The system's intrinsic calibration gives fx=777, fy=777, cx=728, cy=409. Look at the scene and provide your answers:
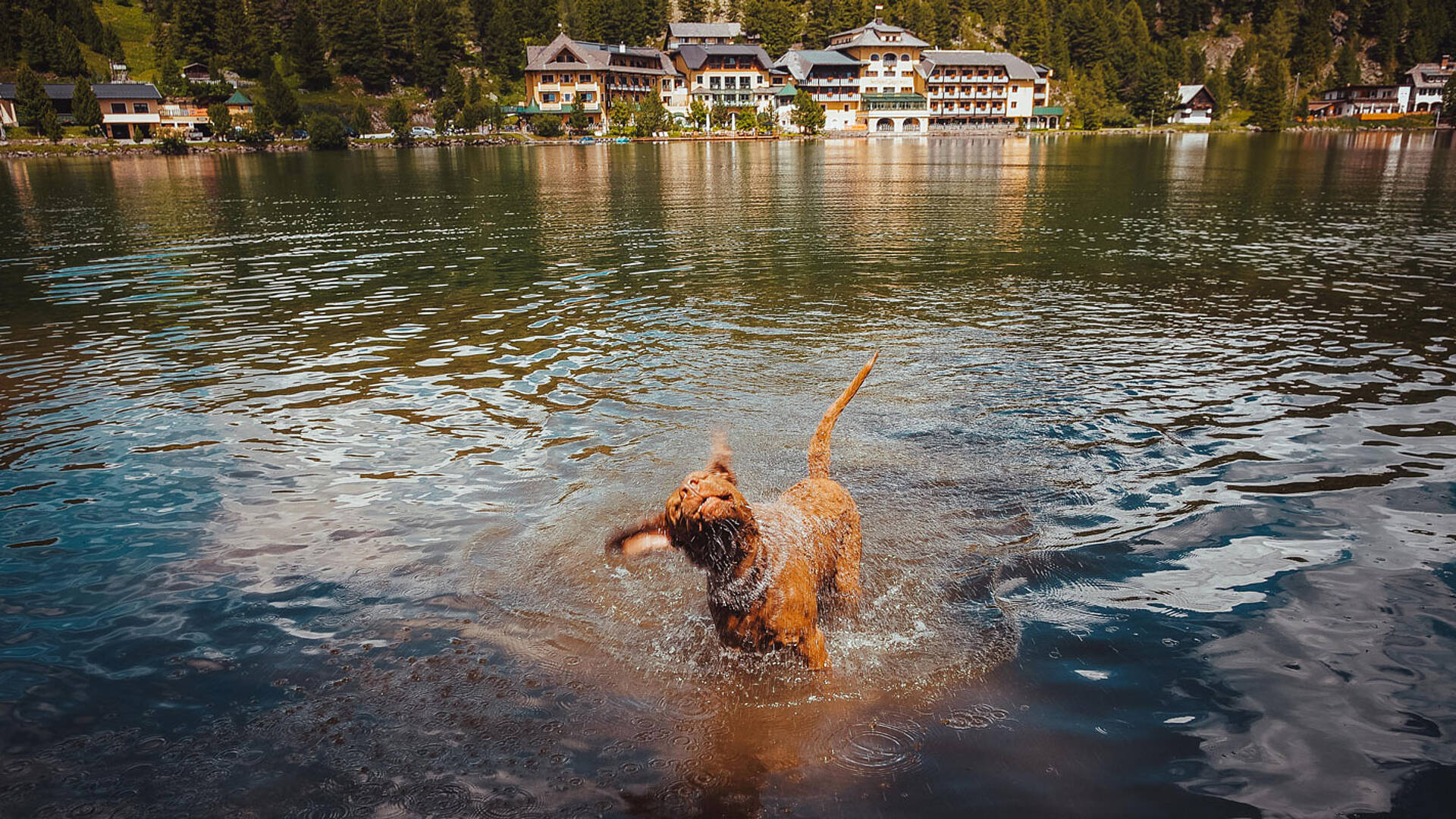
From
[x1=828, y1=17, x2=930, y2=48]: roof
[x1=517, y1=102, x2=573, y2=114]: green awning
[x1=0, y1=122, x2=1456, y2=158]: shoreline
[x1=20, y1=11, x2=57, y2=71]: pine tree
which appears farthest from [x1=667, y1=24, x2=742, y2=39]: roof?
[x1=20, y1=11, x2=57, y2=71]: pine tree

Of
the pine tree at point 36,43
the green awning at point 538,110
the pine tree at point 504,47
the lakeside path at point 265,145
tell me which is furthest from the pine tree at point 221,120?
the pine tree at point 504,47

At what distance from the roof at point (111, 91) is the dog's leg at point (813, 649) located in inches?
5519

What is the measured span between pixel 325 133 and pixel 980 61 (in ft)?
465

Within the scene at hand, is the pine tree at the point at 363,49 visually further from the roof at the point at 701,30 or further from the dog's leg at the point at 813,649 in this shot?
the dog's leg at the point at 813,649

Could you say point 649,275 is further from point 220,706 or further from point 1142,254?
point 220,706

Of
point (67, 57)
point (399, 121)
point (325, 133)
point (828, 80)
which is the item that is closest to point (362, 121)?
point (399, 121)

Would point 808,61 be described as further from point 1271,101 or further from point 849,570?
point 849,570

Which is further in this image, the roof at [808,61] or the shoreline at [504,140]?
the roof at [808,61]

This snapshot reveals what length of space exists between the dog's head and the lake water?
1.26 metres

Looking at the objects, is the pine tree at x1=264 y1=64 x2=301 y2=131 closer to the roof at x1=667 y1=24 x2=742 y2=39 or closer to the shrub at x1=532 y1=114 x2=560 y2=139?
the shrub at x1=532 y1=114 x2=560 y2=139

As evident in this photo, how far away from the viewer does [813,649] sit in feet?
20.0

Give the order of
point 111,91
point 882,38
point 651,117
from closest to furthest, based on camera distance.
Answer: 1. point 111,91
2. point 651,117
3. point 882,38

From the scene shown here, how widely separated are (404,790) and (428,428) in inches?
296

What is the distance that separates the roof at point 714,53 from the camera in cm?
16762
